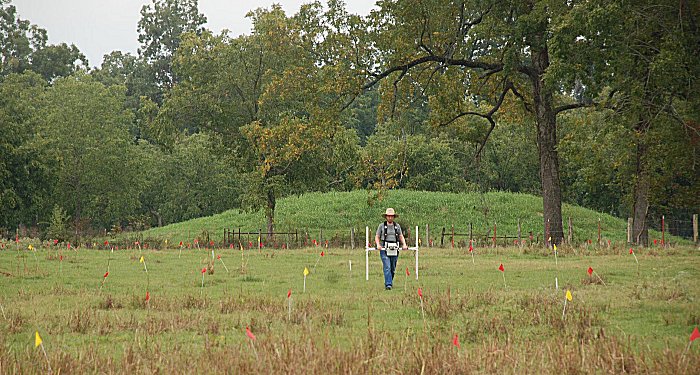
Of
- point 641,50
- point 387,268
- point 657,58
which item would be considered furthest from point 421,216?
point 387,268

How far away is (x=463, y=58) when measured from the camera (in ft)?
122

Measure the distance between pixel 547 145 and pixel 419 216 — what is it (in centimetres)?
2979

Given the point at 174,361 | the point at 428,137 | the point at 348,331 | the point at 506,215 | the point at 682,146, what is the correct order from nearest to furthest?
the point at 174,361
the point at 348,331
the point at 682,146
the point at 506,215
the point at 428,137

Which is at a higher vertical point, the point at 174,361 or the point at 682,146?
the point at 682,146

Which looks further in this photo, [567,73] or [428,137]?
[428,137]

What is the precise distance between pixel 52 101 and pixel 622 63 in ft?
193

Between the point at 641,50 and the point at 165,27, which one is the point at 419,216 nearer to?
the point at 641,50

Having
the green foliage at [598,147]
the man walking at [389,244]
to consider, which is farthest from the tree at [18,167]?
the man walking at [389,244]

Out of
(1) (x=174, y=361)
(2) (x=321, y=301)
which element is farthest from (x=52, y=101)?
(1) (x=174, y=361)

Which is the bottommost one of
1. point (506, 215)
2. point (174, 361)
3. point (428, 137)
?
point (174, 361)

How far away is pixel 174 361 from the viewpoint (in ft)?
30.7

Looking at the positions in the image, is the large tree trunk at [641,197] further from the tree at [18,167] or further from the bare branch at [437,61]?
the tree at [18,167]

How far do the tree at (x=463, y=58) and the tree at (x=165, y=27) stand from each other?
88998 mm

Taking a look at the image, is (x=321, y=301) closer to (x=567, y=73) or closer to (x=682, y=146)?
(x=567, y=73)
